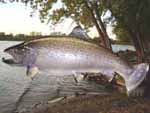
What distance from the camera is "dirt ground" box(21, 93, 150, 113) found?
13.9 meters

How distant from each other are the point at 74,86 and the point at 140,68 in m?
25.7

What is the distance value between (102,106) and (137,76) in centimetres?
1199

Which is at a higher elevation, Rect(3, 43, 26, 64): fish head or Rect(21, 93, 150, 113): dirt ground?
Rect(3, 43, 26, 64): fish head

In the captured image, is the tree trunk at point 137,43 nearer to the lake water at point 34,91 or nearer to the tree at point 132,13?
the tree at point 132,13

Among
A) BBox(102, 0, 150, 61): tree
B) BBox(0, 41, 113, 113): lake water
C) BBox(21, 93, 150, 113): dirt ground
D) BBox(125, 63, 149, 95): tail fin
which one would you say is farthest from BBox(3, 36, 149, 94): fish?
BBox(0, 41, 113, 113): lake water

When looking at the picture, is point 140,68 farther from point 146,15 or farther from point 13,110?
point 13,110

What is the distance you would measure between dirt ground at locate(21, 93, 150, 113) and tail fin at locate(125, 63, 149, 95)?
1091 cm

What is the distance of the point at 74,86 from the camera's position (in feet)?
93.5

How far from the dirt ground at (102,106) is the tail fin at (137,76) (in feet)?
35.8

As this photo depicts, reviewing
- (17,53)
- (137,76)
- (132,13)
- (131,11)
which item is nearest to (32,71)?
(17,53)

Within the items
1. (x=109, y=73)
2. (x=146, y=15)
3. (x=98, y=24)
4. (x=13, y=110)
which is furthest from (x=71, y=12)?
(x=109, y=73)

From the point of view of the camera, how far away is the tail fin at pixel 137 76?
294 cm

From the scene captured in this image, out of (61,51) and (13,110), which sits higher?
(61,51)

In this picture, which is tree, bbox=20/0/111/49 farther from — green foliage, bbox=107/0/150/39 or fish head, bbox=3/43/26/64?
fish head, bbox=3/43/26/64
